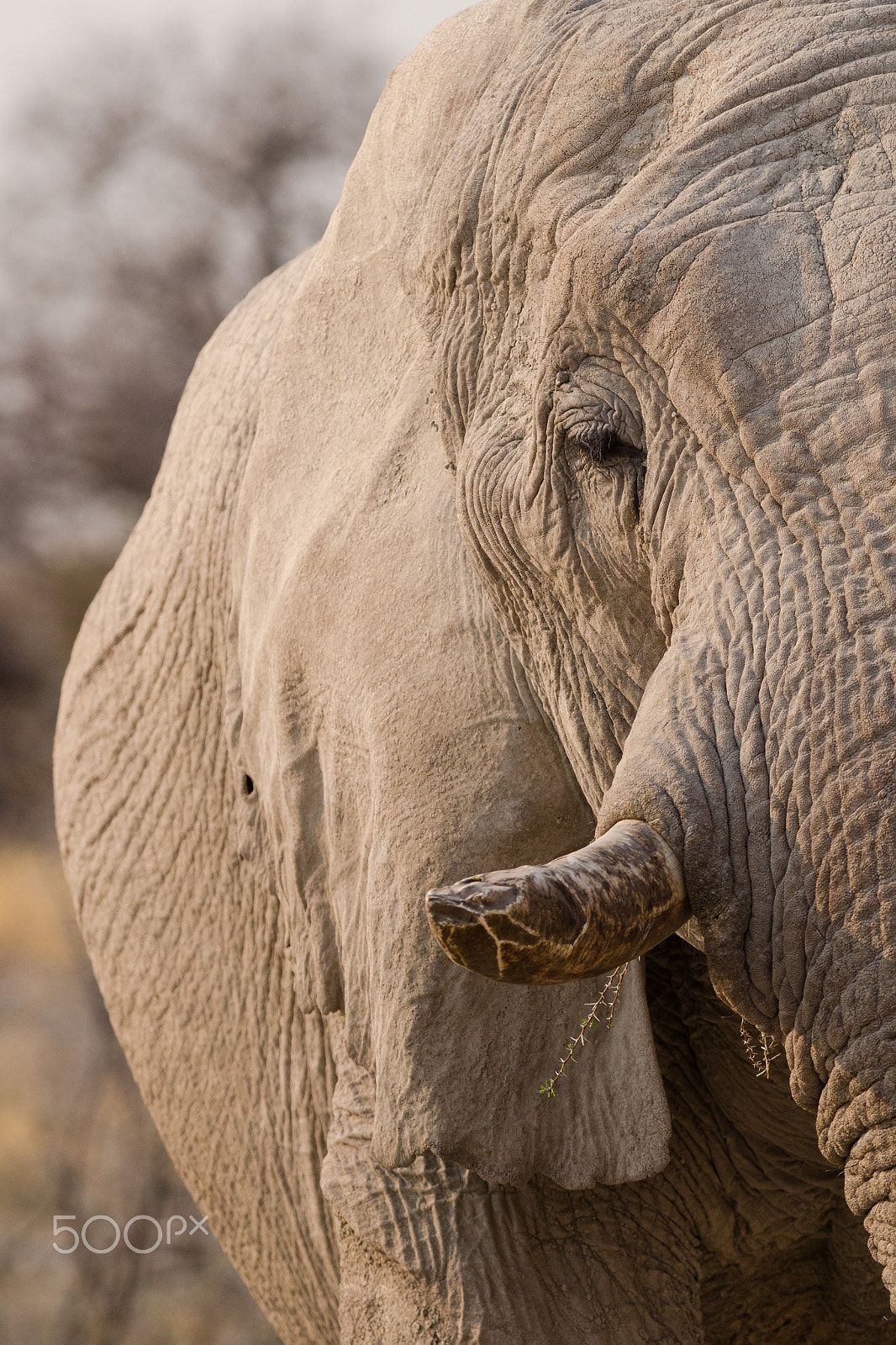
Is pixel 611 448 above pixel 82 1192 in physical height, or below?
above

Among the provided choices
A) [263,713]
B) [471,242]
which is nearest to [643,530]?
[471,242]

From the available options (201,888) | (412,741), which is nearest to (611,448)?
(412,741)

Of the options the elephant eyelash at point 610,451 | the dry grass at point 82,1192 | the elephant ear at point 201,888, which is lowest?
the dry grass at point 82,1192

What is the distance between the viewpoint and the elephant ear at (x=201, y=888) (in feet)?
6.52

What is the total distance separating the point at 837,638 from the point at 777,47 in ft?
1.34

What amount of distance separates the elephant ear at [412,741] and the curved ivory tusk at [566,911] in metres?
0.42

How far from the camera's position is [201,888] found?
2102 millimetres

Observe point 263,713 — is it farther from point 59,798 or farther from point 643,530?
point 59,798

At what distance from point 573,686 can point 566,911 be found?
0.45 metres

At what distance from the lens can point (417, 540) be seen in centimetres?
130

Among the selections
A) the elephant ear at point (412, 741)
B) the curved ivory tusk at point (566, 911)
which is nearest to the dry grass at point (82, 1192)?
the elephant ear at point (412, 741)

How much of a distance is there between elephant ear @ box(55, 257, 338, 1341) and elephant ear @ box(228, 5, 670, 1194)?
0.43m

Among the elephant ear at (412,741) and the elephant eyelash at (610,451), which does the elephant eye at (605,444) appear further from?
the elephant ear at (412,741)

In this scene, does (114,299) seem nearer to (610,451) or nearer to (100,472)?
(100,472)
